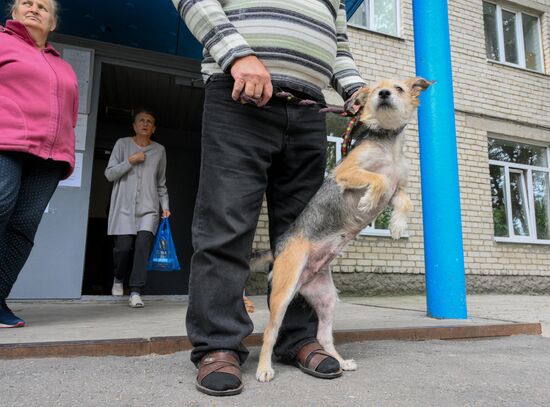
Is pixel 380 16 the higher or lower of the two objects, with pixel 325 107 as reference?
higher

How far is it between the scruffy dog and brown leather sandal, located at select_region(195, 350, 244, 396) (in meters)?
0.21

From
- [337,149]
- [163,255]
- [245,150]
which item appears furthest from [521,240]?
[245,150]

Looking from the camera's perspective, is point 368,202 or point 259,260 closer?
point 368,202

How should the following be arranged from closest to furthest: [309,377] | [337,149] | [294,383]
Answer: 1. [294,383]
2. [309,377]
3. [337,149]

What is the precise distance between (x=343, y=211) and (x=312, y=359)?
2.49 feet

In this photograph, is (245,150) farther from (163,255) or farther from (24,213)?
Answer: (163,255)

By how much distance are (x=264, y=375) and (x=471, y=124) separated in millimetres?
7579

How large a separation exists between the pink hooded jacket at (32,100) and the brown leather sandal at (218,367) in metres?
1.80

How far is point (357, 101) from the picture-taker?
2.48 metres

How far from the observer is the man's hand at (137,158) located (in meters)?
4.63

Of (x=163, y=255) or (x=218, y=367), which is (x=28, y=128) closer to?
(x=218, y=367)

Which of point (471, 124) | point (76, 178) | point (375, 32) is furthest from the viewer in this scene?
point (471, 124)

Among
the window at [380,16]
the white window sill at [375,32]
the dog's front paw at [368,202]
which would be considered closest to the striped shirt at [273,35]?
the dog's front paw at [368,202]

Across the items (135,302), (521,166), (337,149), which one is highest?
(521,166)
